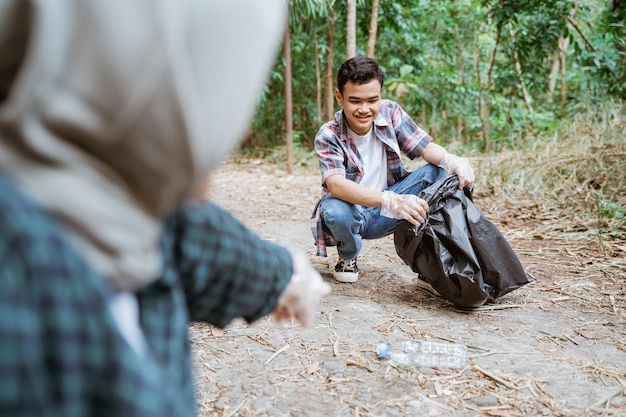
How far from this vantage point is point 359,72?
2.91 metres

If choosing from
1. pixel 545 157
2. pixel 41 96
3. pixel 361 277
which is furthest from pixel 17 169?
pixel 545 157

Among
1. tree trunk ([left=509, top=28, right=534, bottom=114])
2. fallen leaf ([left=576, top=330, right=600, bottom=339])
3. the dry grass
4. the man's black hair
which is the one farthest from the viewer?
tree trunk ([left=509, top=28, right=534, bottom=114])

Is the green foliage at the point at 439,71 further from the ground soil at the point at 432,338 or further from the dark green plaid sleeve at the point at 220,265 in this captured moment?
the dark green plaid sleeve at the point at 220,265

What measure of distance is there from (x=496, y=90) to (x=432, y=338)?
6.50 meters

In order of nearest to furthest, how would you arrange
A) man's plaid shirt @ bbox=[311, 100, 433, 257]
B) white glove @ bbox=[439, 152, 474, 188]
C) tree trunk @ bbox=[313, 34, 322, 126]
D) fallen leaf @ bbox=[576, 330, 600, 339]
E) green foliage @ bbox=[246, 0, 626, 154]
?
fallen leaf @ bbox=[576, 330, 600, 339] < white glove @ bbox=[439, 152, 474, 188] < man's plaid shirt @ bbox=[311, 100, 433, 257] < green foliage @ bbox=[246, 0, 626, 154] < tree trunk @ bbox=[313, 34, 322, 126]

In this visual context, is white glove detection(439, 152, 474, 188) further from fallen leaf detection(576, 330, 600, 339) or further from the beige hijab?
the beige hijab

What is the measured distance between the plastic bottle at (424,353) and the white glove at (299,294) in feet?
3.74

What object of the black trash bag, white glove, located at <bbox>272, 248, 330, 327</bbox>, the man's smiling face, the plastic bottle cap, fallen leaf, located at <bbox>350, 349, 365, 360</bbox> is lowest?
fallen leaf, located at <bbox>350, 349, 365, 360</bbox>

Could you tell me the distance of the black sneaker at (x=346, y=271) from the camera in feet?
10.1

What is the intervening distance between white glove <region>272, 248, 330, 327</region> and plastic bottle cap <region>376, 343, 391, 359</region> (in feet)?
3.77

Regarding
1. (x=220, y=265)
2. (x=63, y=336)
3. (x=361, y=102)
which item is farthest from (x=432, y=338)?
(x=63, y=336)

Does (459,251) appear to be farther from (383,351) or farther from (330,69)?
(330,69)

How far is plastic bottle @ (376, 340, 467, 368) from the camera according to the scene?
84.3 inches

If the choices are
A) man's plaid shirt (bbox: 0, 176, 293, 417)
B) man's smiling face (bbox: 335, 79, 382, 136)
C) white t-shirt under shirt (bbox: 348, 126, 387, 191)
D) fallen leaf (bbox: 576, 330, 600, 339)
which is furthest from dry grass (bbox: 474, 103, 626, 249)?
man's plaid shirt (bbox: 0, 176, 293, 417)
